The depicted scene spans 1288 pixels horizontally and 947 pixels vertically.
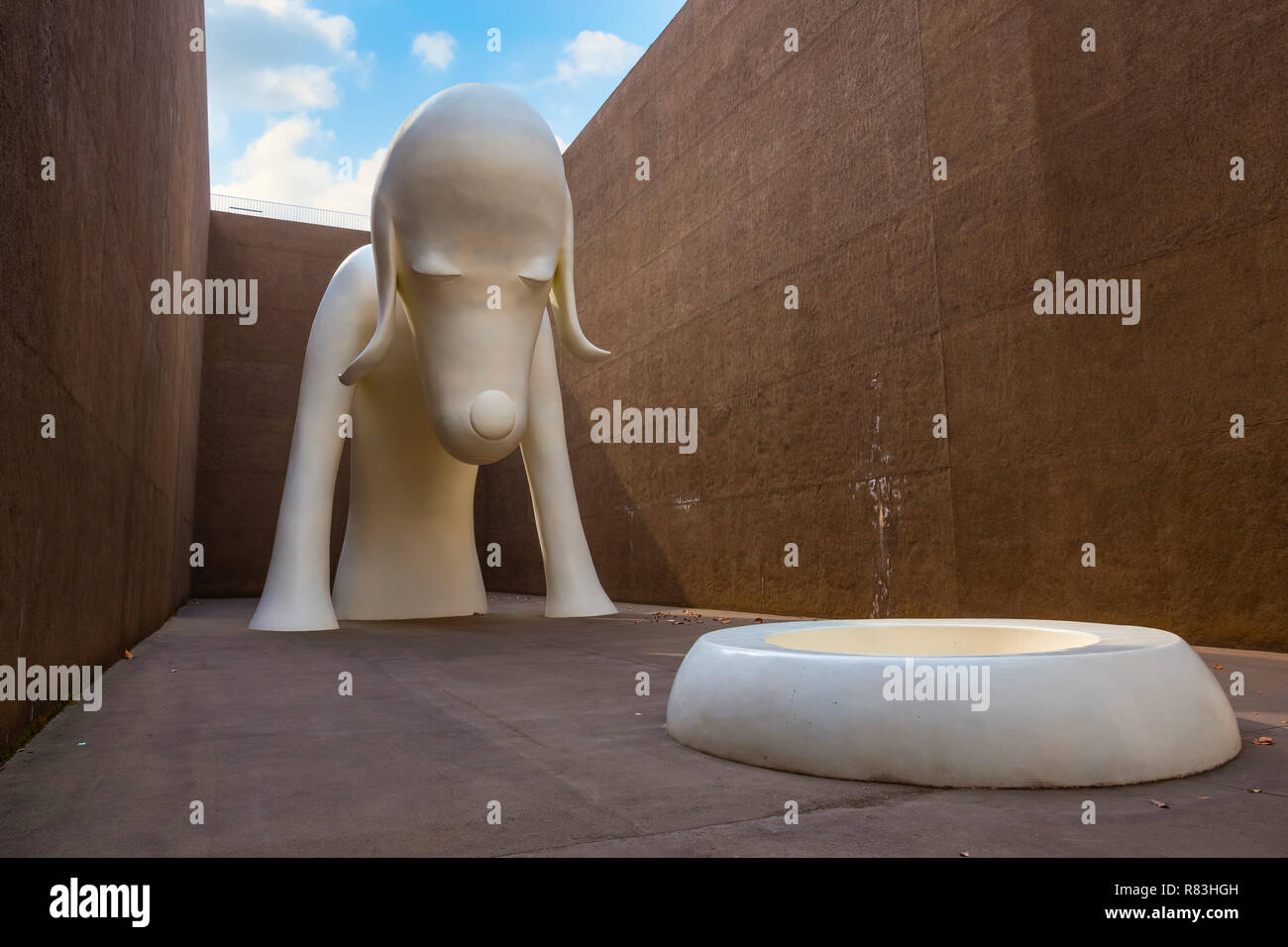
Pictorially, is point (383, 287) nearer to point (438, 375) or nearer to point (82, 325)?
point (438, 375)

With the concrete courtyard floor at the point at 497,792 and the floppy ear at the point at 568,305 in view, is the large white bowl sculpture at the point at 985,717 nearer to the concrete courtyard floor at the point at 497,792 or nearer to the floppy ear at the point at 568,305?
the concrete courtyard floor at the point at 497,792

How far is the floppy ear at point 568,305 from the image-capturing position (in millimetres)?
6059

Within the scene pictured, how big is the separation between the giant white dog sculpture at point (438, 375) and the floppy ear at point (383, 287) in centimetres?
1

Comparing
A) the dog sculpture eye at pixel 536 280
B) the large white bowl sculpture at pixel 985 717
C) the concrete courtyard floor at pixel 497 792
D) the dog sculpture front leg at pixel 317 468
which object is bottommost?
the concrete courtyard floor at pixel 497 792

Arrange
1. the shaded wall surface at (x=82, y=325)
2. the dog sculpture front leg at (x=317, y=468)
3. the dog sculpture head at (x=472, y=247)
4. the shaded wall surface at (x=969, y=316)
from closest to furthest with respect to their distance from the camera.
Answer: the shaded wall surface at (x=82, y=325)
the shaded wall surface at (x=969, y=316)
the dog sculpture head at (x=472, y=247)
the dog sculpture front leg at (x=317, y=468)

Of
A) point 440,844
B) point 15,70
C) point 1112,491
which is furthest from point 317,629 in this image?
point 1112,491

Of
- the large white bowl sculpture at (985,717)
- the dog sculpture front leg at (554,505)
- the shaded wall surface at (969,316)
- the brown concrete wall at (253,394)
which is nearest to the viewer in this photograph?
the large white bowl sculpture at (985,717)

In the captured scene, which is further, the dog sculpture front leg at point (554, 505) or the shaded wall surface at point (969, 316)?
the dog sculpture front leg at point (554, 505)

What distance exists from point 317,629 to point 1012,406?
16.7ft

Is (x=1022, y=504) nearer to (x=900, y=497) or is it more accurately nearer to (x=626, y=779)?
(x=900, y=497)

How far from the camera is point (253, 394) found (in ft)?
47.3

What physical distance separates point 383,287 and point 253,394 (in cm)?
981

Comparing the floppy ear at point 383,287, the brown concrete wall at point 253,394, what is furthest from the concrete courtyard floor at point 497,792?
the brown concrete wall at point 253,394

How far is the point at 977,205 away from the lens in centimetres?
640
